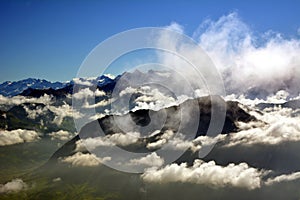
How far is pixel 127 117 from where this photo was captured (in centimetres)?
18375

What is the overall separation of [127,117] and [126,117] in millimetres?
5258

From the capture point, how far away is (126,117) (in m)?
178
